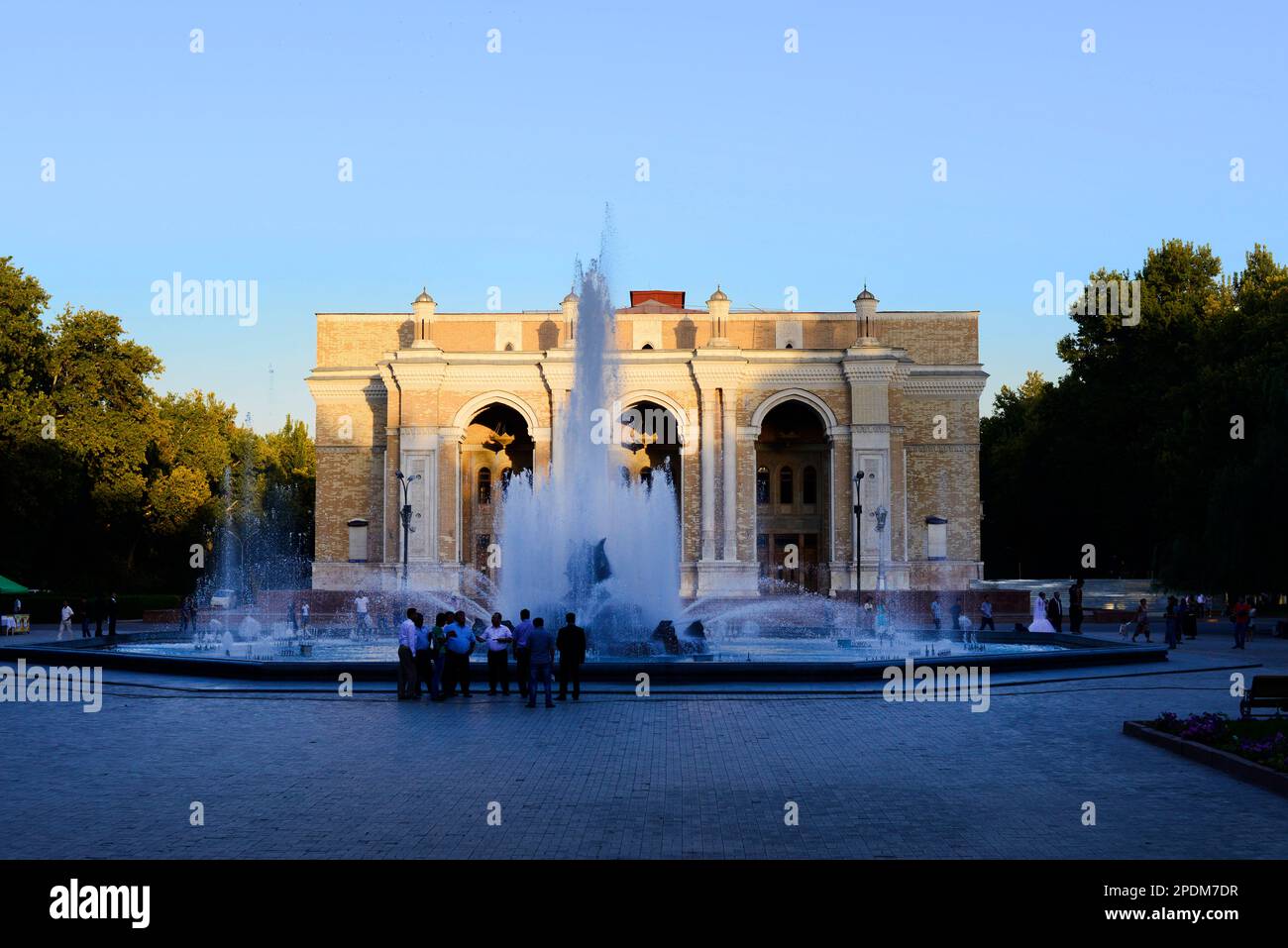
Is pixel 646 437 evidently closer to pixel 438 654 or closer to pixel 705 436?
pixel 705 436

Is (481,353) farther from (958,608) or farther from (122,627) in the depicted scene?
(958,608)

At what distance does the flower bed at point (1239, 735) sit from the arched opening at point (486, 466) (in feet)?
142

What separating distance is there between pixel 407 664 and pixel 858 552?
28.2 m

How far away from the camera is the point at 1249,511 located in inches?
1438

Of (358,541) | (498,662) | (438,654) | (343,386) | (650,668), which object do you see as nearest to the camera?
(438,654)

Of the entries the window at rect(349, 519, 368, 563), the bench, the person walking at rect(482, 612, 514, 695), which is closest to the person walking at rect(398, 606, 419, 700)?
the person walking at rect(482, 612, 514, 695)

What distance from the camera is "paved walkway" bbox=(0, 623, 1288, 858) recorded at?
8.70 meters

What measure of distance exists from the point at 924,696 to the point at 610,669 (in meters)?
4.62

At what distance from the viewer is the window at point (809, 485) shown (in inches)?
2263

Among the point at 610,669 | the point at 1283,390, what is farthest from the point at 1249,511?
the point at 610,669

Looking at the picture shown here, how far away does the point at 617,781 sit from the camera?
1122 cm

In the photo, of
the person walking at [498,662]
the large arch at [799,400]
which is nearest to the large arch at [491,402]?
the large arch at [799,400]

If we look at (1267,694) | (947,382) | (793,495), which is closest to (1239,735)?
(1267,694)
